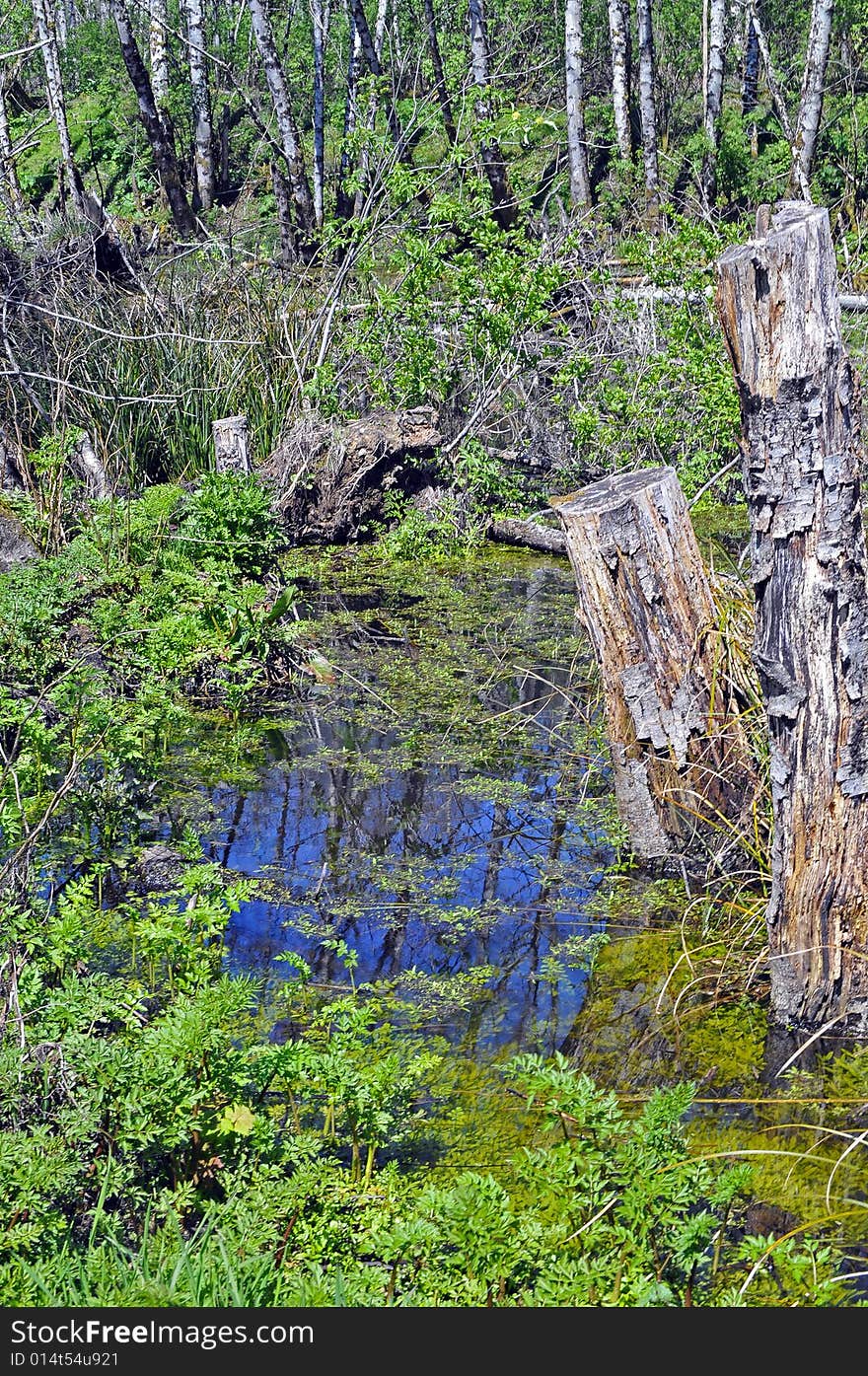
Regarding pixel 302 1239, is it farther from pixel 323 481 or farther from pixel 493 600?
pixel 323 481

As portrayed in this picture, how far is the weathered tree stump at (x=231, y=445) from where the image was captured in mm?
8000

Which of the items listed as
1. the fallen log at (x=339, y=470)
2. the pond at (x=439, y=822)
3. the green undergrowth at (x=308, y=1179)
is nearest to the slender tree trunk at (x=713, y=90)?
the fallen log at (x=339, y=470)

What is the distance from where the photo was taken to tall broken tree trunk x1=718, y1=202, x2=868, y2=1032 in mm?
3062

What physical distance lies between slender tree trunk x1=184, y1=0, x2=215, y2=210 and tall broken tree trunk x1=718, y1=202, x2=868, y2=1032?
54.1 ft

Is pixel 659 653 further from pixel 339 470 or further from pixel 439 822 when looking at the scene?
pixel 339 470

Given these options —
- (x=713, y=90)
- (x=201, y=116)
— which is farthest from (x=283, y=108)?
(x=713, y=90)

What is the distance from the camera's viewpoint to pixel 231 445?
8.03m

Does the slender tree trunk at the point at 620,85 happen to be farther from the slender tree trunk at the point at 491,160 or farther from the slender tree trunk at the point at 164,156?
the slender tree trunk at the point at 164,156

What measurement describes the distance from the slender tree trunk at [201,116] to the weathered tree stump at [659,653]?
15.8 meters

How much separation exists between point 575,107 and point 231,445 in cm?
1112

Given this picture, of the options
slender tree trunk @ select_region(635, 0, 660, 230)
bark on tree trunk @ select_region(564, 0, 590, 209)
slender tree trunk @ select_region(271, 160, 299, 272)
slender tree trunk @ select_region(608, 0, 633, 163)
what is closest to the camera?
slender tree trunk @ select_region(271, 160, 299, 272)

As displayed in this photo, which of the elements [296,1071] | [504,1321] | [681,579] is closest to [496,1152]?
[296,1071]

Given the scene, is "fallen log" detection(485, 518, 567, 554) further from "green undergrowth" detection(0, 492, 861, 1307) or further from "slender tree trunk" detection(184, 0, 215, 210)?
"slender tree trunk" detection(184, 0, 215, 210)

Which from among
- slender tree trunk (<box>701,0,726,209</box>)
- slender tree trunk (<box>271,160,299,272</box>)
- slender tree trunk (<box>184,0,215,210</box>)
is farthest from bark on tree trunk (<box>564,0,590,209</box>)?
slender tree trunk (<box>184,0,215,210</box>)
